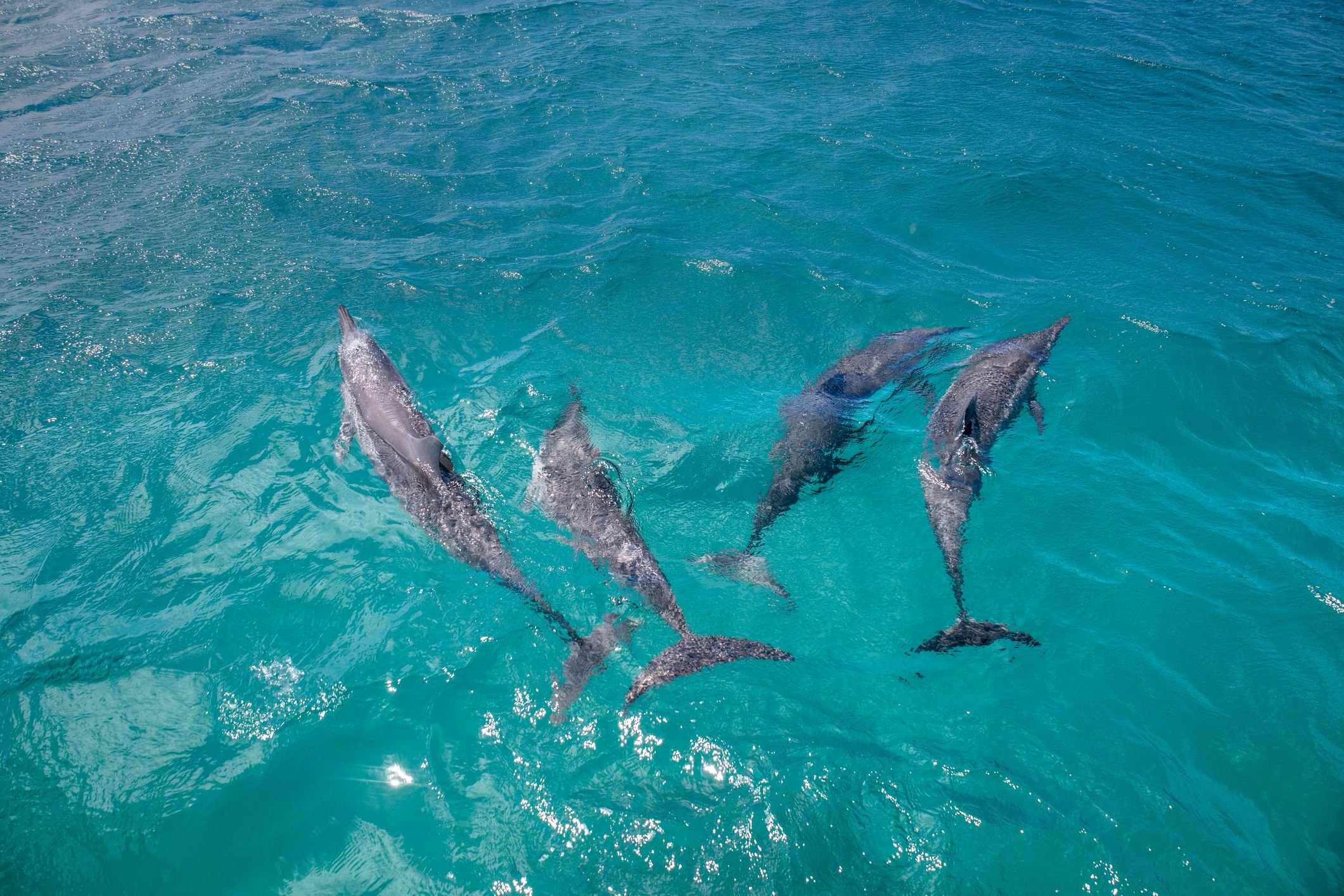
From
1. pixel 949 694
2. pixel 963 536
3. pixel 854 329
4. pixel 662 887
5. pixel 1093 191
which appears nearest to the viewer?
pixel 662 887

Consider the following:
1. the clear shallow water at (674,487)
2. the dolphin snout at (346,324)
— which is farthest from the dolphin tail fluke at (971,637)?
the dolphin snout at (346,324)

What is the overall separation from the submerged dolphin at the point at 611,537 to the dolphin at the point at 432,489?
21.3 inches

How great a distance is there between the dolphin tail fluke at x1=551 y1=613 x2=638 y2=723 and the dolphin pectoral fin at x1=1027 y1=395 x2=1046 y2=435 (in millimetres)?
7006

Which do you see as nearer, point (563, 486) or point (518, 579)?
point (518, 579)

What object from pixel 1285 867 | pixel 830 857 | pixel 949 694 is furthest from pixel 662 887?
pixel 1285 867

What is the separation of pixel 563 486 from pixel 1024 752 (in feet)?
19.4

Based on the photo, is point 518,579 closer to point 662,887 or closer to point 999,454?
point 662,887

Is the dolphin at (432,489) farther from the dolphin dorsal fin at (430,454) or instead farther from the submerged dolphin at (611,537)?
the submerged dolphin at (611,537)

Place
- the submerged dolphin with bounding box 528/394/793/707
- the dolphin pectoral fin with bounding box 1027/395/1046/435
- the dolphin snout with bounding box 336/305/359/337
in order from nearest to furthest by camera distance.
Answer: the submerged dolphin with bounding box 528/394/793/707 < the dolphin pectoral fin with bounding box 1027/395/1046/435 < the dolphin snout with bounding box 336/305/359/337

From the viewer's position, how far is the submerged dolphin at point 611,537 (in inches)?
282

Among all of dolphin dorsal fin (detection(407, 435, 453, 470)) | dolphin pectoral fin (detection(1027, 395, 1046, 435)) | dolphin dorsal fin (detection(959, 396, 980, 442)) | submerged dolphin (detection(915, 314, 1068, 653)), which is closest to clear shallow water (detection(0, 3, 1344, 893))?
submerged dolphin (detection(915, 314, 1068, 653))

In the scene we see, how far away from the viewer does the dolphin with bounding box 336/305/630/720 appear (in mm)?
7324

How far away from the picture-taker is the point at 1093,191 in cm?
1577

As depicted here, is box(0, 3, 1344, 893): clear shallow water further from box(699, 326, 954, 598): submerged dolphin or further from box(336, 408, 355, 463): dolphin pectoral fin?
box(699, 326, 954, 598): submerged dolphin
